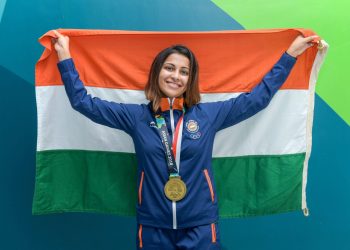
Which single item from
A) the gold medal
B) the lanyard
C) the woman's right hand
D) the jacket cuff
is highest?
the woman's right hand

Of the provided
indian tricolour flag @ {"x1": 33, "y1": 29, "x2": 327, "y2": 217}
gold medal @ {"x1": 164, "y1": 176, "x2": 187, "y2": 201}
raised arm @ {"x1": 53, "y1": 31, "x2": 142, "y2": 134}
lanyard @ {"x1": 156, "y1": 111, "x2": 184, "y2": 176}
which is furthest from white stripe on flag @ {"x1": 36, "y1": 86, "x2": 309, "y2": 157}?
gold medal @ {"x1": 164, "y1": 176, "x2": 187, "y2": 201}

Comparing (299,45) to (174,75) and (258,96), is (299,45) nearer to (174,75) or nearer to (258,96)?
(258,96)

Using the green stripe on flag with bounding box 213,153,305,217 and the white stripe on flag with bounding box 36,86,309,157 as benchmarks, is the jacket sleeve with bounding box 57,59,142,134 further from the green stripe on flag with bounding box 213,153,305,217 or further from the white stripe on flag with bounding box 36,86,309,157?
the green stripe on flag with bounding box 213,153,305,217

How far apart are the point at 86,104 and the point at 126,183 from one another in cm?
66

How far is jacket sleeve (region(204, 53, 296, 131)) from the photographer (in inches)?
82.7

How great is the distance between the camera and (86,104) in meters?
2.02

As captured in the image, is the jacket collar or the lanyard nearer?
the lanyard

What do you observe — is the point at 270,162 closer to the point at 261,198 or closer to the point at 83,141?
the point at 261,198

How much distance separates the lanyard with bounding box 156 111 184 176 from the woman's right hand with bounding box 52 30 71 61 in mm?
556

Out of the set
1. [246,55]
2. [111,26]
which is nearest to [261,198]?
[246,55]

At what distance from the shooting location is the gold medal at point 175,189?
1918 millimetres

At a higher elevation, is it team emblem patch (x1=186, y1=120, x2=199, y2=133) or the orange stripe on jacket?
the orange stripe on jacket

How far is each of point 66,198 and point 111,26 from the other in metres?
1.09

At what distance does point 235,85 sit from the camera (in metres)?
2.41
